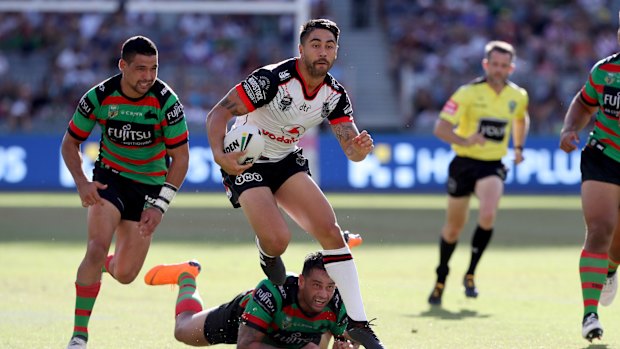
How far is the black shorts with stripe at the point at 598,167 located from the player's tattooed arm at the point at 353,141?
1.72 meters

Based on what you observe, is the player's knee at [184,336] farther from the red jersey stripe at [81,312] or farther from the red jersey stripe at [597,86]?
the red jersey stripe at [597,86]

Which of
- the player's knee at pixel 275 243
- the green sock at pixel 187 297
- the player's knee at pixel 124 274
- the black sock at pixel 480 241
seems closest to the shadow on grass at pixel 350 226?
the black sock at pixel 480 241

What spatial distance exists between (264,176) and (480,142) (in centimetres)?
400

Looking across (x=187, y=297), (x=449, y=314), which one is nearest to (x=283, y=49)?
(x=449, y=314)

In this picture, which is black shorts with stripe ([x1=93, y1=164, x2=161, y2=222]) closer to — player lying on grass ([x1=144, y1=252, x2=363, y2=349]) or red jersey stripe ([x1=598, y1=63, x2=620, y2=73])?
player lying on grass ([x1=144, y1=252, x2=363, y2=349])

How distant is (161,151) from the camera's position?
27.7 ft

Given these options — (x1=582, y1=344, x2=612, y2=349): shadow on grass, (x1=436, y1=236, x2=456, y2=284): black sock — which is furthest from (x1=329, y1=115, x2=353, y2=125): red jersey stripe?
(x1=436, y1=236, x2=456, y2=284): black sock

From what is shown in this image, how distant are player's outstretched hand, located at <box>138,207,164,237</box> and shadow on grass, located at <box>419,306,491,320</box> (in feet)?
9.63

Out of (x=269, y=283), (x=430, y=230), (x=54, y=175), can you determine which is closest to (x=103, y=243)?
(x=269, y=283)

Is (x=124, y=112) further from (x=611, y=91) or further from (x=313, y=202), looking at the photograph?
(x=611, y=91)

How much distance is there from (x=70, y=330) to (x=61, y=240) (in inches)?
296

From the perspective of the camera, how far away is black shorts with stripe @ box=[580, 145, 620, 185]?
8.23 m

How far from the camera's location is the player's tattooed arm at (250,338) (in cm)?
666

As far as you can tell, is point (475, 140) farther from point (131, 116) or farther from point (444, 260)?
point (131, 116)
